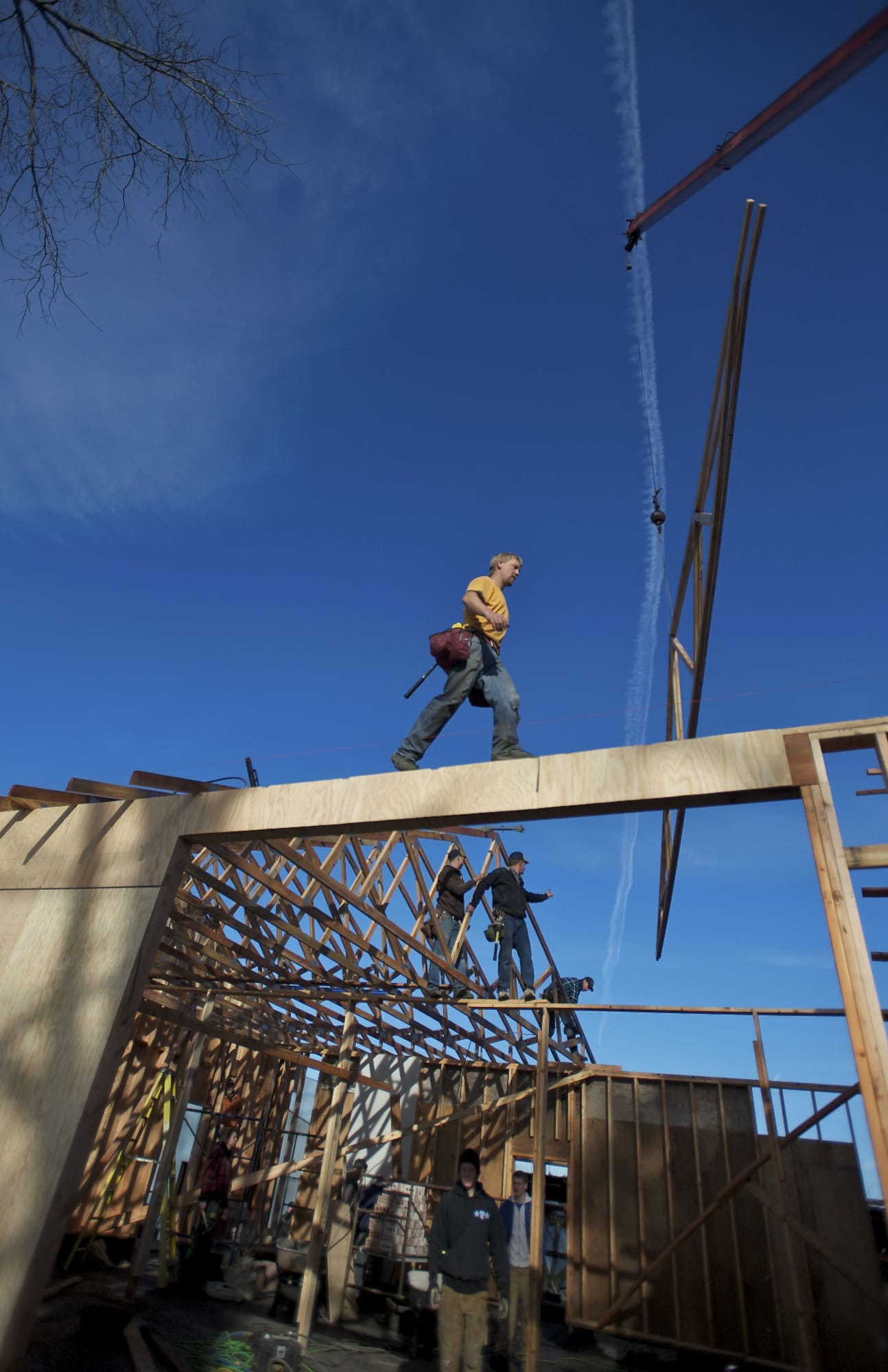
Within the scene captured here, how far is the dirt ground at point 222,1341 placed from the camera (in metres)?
5.34

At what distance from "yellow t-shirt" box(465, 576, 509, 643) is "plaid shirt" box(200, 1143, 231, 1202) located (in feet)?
27.3

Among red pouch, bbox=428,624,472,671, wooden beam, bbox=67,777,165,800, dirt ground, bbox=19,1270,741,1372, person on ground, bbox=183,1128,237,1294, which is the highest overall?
red pouch, bbox=428,624,472,671

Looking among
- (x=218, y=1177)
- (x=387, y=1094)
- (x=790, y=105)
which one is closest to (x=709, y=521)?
(x=790, y=105)

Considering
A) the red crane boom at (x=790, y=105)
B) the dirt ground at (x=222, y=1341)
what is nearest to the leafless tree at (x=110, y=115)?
the dirt ground at (x=222, y=1341)

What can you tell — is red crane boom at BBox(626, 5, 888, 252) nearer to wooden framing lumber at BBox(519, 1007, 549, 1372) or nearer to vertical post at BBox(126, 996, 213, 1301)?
wooden framing lumber at BBox(519, 1007, 549, 1372)

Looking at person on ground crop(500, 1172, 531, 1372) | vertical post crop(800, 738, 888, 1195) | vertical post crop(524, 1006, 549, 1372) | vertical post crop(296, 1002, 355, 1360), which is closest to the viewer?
vertical post crop(800, 738, 888, 1195)

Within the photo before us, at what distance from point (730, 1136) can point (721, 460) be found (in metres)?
9.23

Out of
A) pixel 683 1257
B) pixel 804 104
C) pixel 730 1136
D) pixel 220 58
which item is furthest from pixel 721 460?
pixel 683 1257

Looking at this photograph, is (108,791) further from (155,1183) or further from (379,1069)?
(379,1069)

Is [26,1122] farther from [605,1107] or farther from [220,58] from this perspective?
[605,1107]

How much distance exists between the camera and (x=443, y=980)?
32.8ft

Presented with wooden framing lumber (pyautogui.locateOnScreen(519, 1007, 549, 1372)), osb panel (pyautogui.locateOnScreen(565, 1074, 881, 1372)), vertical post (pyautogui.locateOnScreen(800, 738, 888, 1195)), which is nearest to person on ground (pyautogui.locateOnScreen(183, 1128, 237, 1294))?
wooden framing lumber (pyautogui.locateOnScreen(519, 1007, 549, 1372))

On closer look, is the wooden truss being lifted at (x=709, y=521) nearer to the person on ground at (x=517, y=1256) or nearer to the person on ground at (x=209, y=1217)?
the person on ground at (x=517, y=1256)

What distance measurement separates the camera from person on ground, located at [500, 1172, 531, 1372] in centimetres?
757
